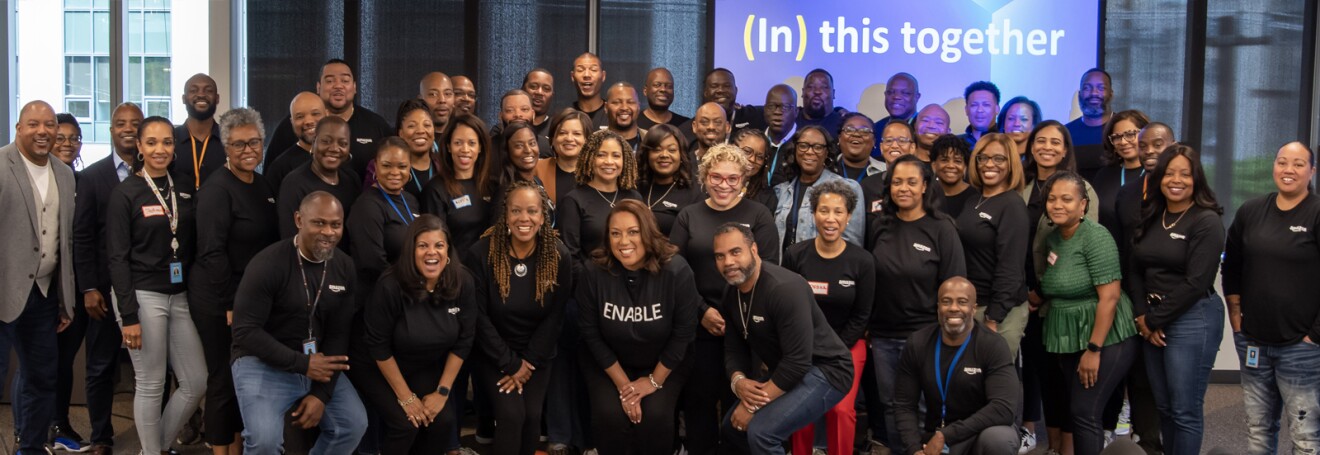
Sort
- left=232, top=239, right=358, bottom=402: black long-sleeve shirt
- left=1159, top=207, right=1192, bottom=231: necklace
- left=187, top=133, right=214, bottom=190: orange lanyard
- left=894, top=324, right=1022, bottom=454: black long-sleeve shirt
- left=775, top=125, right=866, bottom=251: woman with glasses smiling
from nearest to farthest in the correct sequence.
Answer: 1. left=232, top=239, right=358, bottom=402: black long-sleeve shirt
2. left=894, top=324, right=1022, bottom=454: black long-sleeve shirt
3. left=1159, top=207, right=1192, bottom=231: necklace
4. left=775, top=125, right=866, bottom=251: woman with glasses smiling
5. left=187, top=133, right=214, bottom=190: orange lanyard

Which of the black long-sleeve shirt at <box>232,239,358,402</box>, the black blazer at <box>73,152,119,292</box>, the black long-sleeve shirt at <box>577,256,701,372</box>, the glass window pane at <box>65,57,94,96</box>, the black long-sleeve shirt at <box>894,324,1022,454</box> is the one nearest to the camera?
the black long-sleeve shirt at <box>232,239,358,402</box>

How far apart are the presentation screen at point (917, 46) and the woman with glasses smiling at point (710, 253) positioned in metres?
2.25

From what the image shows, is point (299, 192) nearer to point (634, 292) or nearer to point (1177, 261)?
point (634, 292)

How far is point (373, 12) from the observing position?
6914 millimetres

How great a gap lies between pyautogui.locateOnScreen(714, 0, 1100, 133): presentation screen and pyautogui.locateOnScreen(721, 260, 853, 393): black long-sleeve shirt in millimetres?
2623

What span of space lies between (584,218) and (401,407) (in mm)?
1077

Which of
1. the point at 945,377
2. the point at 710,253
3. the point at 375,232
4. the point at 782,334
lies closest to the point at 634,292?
the point at 710,253

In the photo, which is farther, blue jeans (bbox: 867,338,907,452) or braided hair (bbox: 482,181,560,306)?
blue jeans (bbox: 867,338,907,452)

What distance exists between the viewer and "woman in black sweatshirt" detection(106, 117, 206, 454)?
4742 mm

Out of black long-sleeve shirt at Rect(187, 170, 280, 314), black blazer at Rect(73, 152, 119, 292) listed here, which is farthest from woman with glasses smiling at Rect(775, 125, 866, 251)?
black blazer at Rect(73, 152, 119, 292)

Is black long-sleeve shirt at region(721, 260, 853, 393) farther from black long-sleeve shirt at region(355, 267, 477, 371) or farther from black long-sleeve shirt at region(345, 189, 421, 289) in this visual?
black long-sleeve shirt at region(345, 189, 421, 289)

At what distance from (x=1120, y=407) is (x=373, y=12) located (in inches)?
184

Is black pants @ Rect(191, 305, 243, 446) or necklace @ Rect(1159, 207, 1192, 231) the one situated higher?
necklace @ Rect(1159, 207, 1192, 231)

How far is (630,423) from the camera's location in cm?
471
